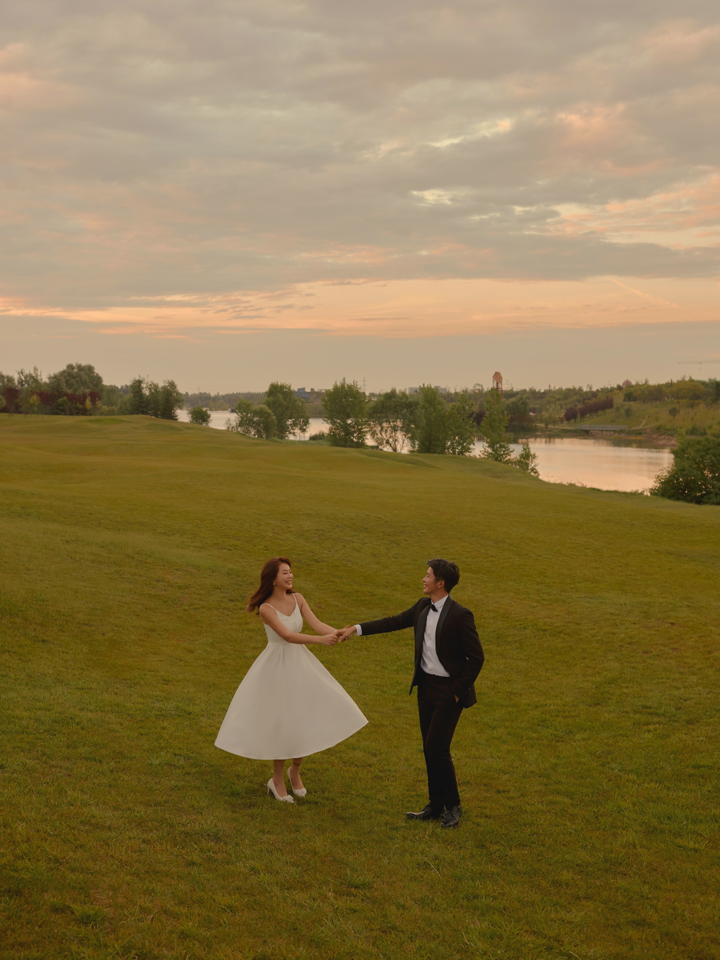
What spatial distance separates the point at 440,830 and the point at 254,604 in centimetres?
354

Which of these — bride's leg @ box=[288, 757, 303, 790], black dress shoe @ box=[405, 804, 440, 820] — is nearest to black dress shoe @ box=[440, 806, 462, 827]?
black dress shoe @ box=[405, 804, 440, 820]

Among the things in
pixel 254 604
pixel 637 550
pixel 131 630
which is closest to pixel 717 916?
pixel 254 604

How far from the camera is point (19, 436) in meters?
63.8

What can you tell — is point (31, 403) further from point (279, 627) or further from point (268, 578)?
point (279, 627)

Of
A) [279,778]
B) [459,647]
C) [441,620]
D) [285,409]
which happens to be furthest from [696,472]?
[285,409]

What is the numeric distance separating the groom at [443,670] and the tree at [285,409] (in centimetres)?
15809

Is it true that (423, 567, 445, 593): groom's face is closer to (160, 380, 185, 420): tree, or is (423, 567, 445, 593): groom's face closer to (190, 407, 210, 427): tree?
(160, 380, 185, 420): tree

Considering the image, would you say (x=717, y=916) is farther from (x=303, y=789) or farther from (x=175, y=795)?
(x=175, y=795)

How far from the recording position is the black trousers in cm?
816

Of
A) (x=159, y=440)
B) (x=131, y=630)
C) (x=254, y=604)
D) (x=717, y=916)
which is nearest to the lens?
(x=717, y=916)

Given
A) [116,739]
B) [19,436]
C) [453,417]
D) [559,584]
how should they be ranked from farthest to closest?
[453,417], [19,436], [559,584], [116,739]

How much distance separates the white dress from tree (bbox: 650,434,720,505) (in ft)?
191

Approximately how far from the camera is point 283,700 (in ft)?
27.6

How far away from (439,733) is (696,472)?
5935 centimetres
